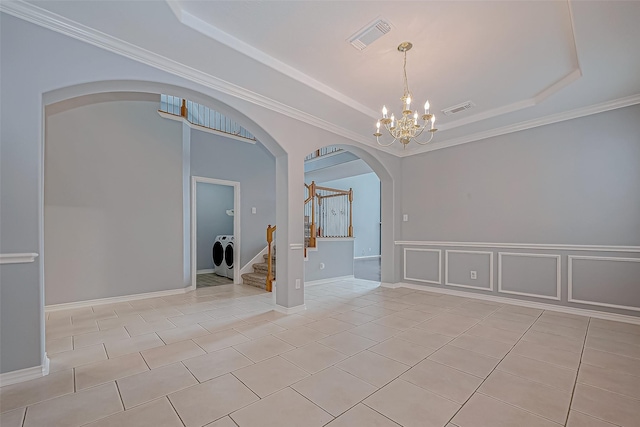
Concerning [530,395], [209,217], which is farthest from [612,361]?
[209,217]

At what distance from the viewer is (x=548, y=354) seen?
99.3 inches

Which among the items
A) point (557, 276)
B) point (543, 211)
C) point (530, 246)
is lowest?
point (557, 276)

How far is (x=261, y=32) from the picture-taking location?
241 centimetres

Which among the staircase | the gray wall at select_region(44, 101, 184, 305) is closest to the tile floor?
the gray wall at select_region(44, 101, 184, 305)

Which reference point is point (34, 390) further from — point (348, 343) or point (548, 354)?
point (548, 354)

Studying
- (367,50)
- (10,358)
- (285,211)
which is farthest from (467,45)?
(10,358)

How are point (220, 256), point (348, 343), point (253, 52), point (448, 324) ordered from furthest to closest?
point (220, 256)
point (448, 324)
point (348, 343)
point (253, 52)

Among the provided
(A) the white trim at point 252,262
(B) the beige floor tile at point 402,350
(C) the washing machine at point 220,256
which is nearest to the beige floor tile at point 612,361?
(B) the beige floor tile at point 402,350

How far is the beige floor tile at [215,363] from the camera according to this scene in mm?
2178

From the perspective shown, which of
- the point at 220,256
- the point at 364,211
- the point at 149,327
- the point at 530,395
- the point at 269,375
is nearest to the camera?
the point at 530,395

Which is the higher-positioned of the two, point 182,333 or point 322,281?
point 182,333

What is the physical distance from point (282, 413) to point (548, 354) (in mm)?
2437

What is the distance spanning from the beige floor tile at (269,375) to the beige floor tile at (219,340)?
0.56 metres

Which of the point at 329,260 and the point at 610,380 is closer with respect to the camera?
Answer: the point at 610,380
